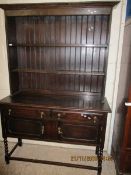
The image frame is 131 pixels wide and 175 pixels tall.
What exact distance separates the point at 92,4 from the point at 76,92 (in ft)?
3.51

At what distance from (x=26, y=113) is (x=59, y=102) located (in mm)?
416

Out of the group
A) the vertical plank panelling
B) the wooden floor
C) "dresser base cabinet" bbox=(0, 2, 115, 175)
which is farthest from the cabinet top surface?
the wooden floor

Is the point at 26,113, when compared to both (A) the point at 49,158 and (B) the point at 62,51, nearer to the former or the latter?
(A) the point at 49,158

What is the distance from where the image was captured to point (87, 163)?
6.67ft

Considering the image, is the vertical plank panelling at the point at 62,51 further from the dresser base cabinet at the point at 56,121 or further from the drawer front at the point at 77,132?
the drawer front at the point at 77,132

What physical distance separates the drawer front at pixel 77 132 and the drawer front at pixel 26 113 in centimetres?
25

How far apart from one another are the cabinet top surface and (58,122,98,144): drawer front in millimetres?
217

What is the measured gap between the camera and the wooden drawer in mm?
1646

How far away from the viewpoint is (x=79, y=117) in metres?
1.67

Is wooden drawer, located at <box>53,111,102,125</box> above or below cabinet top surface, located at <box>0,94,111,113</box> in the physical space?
below

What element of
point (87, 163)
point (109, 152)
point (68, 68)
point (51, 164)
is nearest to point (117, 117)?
point (109, 152)

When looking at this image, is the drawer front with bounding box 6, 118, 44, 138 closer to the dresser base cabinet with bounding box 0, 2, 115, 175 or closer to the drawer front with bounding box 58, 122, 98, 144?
the dresser base cabinet with bounding box 0, 2, 115, 175

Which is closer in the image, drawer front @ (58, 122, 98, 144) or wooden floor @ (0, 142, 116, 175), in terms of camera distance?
drawer front @ (58, 122, 98, 144)

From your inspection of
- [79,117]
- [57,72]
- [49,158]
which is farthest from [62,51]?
[49,158]
